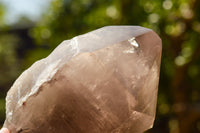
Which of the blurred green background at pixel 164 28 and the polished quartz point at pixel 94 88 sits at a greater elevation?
the polished quartz point at pixel 94 88

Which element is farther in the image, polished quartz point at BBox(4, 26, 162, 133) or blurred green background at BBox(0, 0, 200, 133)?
blurred green background at BBox(0, 0, 200, 133)

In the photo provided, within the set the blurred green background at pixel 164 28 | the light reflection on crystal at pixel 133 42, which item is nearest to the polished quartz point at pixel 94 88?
the light reflection on crystal at pixel 133 42

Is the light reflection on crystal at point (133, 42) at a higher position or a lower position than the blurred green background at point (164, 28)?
higher

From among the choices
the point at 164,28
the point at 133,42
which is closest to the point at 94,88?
the point at 133,42

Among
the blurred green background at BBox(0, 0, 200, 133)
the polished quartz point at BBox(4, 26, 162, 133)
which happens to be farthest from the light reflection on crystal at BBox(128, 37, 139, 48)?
the blurred green background at BBox(0, 0, 200, 133)

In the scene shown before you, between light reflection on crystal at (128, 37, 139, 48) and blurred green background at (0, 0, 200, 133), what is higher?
light reflection on crystal at (128, 37, 139, 48)

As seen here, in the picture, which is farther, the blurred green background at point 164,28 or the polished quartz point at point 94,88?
the blurred green background at point 164,28

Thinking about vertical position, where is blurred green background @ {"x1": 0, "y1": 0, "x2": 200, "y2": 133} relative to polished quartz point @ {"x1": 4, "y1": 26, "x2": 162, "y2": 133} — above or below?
below

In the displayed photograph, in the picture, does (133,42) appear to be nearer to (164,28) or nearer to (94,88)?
(94,88)

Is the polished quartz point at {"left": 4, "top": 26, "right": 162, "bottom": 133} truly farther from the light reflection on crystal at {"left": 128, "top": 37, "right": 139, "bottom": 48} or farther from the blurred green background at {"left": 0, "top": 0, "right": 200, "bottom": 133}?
the blurred green background at {"left": 0, "top": 0, "right": 200, "bottom": 133}

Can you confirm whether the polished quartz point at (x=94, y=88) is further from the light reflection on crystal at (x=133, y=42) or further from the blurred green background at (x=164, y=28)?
the blurred green background at (x=164, y=28)
